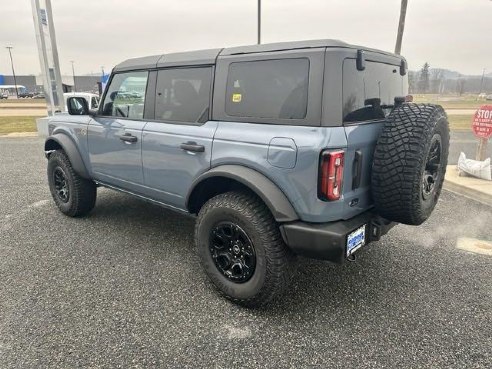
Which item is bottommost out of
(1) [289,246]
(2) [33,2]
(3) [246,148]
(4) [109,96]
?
(1) [289,246]

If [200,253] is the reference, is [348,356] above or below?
below

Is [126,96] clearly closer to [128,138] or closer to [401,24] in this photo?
[128,138]

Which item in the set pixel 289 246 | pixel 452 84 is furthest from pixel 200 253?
pixel 452 84

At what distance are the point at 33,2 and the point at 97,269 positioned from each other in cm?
1111

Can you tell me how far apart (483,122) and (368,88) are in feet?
15.4

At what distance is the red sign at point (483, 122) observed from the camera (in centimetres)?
599

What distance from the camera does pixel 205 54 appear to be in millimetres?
2988

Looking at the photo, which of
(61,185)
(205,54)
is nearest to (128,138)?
(205,54)

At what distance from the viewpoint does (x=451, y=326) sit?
8.15 ft

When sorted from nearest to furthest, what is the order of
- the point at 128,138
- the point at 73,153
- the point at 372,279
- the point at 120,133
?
1. the point at 372,279
2. the point at 128,138
3. the point at 120,133
4. the point at 73,153

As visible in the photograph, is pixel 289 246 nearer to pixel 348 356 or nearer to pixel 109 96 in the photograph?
pixel 348 356

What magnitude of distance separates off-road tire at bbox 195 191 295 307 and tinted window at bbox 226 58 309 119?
0.62 m

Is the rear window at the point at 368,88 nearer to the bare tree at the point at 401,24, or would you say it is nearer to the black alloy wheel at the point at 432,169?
the black alloy wheel at the point at 432,169

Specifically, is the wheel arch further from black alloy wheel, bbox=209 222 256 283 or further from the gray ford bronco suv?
black alloy wheel, bbox=209 222 256 283
